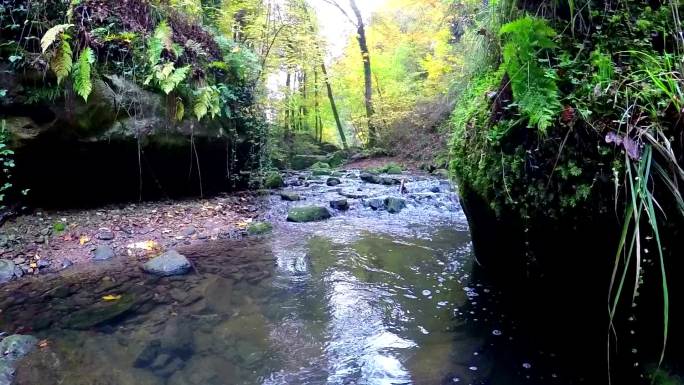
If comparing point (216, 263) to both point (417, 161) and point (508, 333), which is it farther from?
point (417, 161)

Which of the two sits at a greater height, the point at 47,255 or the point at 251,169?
the point at 251,169

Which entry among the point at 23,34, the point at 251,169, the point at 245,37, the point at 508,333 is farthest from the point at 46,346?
the point at 245,37

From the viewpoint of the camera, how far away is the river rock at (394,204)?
320 inches

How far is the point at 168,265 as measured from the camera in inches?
192

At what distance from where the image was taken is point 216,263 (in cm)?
520

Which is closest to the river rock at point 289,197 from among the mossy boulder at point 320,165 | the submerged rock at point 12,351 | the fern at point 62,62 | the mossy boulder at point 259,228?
the mossy boulder at point 259,228

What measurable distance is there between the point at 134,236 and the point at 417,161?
11803 millimetres

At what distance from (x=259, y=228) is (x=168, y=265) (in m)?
2.04

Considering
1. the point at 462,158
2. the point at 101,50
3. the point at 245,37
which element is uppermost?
the point at 245,37

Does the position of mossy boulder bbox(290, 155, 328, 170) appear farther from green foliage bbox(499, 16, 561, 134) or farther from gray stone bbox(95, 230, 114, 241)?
green foliage bbox(499, 16, 561, 134)

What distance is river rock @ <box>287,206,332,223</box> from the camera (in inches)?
298

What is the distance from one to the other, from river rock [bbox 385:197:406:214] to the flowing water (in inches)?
87.6

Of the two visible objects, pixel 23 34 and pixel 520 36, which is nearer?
pixel 520 36

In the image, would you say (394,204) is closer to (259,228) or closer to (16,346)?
(259,228)
